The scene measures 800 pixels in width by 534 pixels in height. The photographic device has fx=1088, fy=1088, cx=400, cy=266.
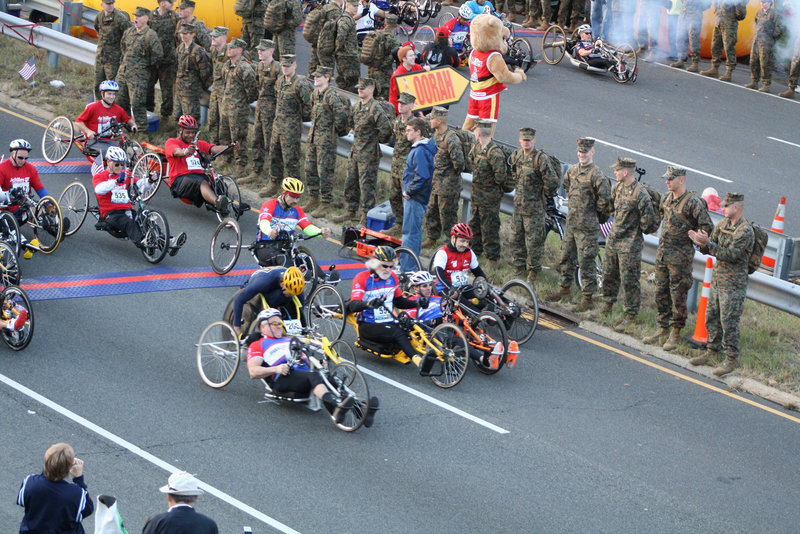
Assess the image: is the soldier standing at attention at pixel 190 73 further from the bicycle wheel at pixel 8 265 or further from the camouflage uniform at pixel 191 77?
the bicycle wheel at pixel 8 265

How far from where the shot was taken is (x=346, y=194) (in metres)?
17.9

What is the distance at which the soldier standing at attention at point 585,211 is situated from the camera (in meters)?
15.0

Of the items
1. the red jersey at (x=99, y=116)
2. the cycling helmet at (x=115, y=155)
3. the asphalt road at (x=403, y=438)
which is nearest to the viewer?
the asphalt road at (x=403, y=438)

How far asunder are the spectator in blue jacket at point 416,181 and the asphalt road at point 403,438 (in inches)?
60.3

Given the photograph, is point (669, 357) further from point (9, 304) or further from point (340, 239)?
point (9, 304)

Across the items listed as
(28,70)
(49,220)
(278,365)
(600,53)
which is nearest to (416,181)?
(278,365)

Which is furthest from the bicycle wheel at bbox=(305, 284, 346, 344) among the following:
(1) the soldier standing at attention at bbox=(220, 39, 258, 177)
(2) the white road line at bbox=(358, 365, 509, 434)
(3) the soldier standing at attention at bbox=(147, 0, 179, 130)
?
(3) the soldier standing at attention at bbox=(147, 0, 179, 130)

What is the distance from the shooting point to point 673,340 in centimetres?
1439

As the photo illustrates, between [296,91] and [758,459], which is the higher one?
[296,91]

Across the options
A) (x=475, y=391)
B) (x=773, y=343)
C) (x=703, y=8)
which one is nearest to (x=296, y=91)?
(x=475, y=391)

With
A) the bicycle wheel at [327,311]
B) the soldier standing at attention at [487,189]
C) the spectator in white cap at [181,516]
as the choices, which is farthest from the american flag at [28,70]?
the spectator in white cap at [181,516]

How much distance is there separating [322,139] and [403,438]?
741cm

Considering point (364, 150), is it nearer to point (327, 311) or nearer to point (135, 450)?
point (327, 311)

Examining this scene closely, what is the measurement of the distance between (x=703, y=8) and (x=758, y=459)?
17.5 metres
